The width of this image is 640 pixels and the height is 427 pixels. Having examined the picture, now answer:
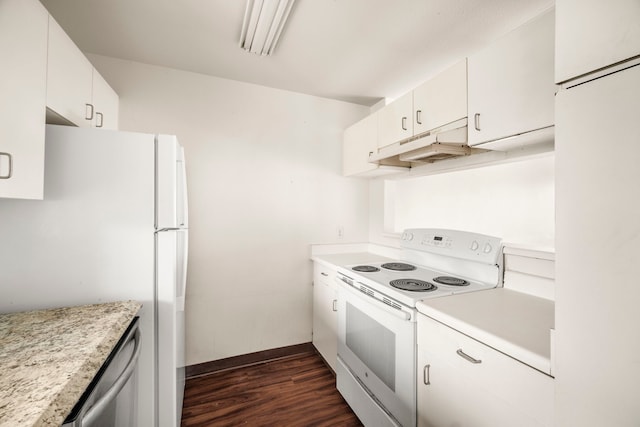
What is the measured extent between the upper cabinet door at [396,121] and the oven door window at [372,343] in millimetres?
1260

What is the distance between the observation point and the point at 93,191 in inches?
44.5

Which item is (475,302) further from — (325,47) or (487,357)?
(325,47)

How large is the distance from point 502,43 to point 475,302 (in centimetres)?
125

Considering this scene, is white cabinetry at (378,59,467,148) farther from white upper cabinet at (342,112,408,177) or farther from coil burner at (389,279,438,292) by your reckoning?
coil burner at (389,279,438,292)

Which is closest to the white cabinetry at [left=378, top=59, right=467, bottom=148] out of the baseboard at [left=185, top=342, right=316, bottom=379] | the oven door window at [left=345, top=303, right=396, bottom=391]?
the oven door window at [left=345, top=303, right=396, bottom=391]

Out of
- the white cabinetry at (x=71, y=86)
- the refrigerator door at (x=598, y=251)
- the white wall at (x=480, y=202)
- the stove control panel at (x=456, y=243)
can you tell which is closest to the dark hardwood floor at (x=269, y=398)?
the stove control panel at (x=456, y=243)

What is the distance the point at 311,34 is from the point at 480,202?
1.62 metres

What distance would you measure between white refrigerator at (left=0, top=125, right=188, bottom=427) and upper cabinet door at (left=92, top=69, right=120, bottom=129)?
553 mm

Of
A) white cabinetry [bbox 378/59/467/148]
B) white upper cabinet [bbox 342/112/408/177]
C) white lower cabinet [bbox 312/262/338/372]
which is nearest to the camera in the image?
white cabinetry [bbox 378/59/467/148]

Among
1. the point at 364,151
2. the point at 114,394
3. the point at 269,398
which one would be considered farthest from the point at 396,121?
the point at 269,398

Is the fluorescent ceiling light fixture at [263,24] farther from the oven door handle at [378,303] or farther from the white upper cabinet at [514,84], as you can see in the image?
the oven door handle at [378,303]

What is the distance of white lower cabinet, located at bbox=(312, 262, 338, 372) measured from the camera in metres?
2.03

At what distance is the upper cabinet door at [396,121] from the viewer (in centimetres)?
181

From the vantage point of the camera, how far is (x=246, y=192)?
2268 mm
